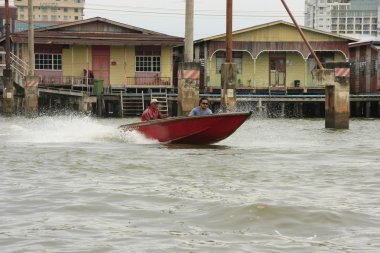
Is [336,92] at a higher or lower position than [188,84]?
lower

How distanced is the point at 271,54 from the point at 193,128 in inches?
1165

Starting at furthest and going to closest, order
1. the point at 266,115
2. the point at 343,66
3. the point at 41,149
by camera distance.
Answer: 1. the point at 266,115
2. the point at 343,66
3. the point at 41,149

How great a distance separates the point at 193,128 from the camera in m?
18.7

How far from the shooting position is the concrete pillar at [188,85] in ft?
84.8

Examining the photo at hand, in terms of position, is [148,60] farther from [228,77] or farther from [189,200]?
[189,200]

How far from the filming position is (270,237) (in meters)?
7.86

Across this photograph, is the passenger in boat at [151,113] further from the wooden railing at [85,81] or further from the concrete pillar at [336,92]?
the wooden railing at [85,81]

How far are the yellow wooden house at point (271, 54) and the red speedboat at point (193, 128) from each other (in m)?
26.6

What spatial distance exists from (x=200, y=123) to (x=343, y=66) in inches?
344

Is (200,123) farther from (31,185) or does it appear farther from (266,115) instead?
(266,115)

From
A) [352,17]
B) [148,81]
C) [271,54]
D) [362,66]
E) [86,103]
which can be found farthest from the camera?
[352,17]

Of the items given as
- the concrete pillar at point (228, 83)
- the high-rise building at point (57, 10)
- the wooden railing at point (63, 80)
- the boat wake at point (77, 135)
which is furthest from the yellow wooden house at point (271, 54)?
the high-rise building at point (57, 10)

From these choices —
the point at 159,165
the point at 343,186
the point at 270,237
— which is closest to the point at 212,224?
the point at 270,237

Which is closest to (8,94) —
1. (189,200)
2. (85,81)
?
(85,81)
